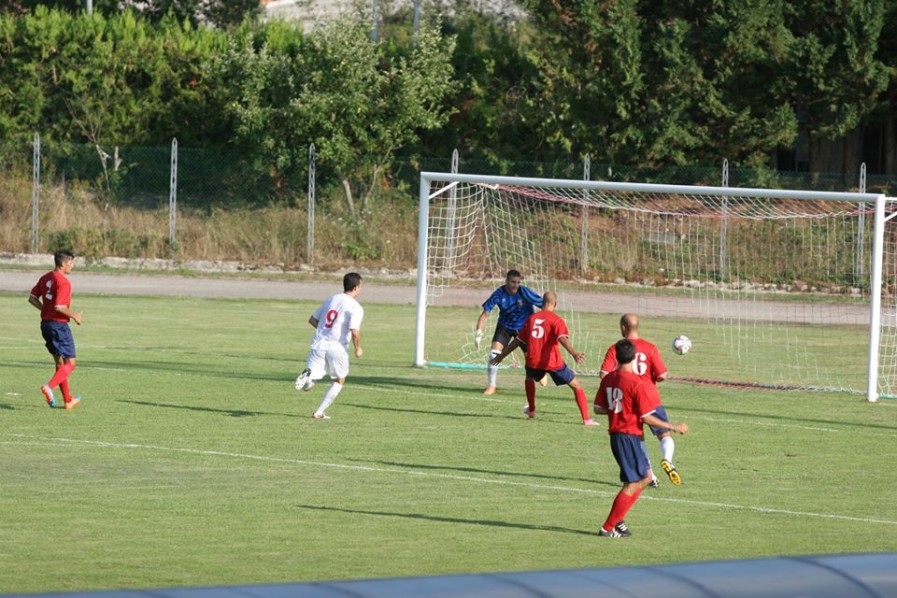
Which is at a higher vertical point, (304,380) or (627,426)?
(627,426)

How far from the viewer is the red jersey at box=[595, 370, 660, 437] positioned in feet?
34.7

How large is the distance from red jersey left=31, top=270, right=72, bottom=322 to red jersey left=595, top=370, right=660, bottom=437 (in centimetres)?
767

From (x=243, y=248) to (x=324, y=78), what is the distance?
208 inches

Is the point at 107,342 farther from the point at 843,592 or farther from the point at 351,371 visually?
the point at 843,592

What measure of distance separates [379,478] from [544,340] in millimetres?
4019

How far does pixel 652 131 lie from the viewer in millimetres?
38094

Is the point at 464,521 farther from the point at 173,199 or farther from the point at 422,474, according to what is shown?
the point at 173,199

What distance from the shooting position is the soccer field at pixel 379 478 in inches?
389

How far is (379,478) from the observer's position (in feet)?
42.3

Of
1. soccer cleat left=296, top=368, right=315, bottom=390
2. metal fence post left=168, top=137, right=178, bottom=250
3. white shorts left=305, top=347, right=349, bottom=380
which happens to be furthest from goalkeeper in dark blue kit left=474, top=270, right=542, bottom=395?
metal fence post left=168, top=137, right=178, bottom=250

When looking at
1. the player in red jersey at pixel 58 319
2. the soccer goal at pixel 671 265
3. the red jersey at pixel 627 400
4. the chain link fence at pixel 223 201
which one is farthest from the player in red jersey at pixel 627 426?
the chain link fence at pixel 223 201

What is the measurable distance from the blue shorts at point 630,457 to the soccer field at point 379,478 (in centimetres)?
47

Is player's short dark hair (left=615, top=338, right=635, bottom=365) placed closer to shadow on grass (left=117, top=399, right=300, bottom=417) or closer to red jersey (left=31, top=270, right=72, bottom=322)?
shadow on grass (left=117, top=399, right=300, bottom=417)

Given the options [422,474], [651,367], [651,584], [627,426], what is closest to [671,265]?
[651,367]
